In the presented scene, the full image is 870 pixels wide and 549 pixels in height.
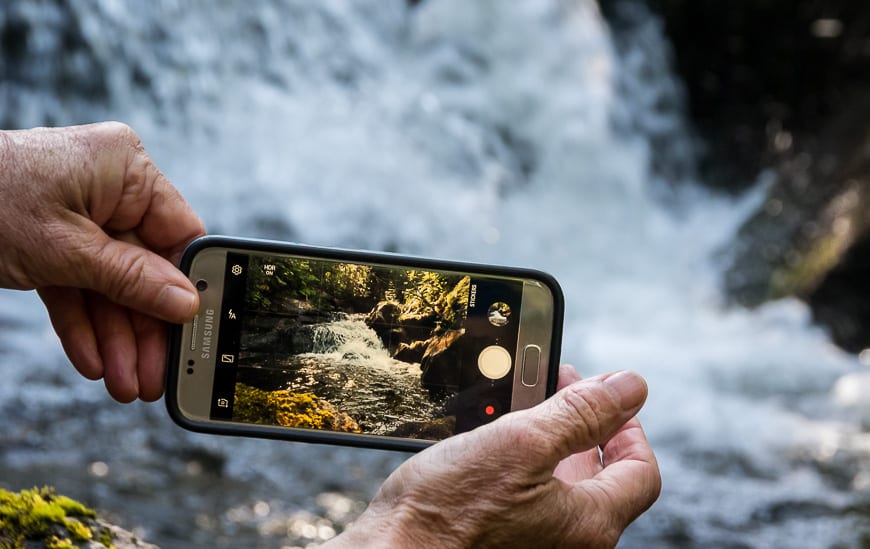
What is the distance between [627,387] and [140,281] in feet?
1.87

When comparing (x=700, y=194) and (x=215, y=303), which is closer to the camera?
(x=215, y=303)

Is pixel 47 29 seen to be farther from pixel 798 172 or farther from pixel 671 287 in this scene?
pixel 798 172

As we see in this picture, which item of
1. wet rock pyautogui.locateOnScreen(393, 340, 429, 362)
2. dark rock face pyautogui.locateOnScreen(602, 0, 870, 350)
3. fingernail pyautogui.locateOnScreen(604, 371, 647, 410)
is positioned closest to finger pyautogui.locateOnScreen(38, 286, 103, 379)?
wet rock pyautogui.locateOnScreen(393, 340, 429, 362)

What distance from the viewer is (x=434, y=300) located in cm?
100

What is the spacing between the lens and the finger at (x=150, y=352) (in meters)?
1.02

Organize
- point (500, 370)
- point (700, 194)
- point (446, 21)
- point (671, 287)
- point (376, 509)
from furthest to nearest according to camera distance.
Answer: point (700, 194)
point (446, 21)
point (671, 287)
point (500, 370)
point (376, 509)

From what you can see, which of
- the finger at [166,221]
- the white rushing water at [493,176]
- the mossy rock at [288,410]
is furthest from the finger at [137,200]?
the white rushing water at [493,176]

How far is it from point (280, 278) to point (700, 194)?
4.64 metres

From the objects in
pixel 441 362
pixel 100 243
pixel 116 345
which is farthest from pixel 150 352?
pixel 441 362

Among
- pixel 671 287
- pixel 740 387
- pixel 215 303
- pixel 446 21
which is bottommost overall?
pixel 740 387

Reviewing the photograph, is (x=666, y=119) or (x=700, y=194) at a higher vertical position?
(x=666, y=119)

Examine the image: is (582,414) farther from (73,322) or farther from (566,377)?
(73,322)

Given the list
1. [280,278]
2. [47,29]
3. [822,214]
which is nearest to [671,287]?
[822,214]

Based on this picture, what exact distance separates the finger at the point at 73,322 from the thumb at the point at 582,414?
579 millimetres
